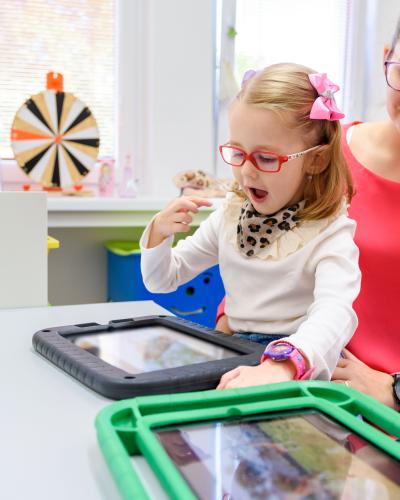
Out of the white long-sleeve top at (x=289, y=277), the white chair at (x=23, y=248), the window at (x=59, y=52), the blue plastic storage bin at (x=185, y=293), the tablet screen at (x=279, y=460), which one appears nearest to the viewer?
the tablet screen at (x=279, y=460)

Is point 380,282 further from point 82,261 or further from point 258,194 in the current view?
point 82,261

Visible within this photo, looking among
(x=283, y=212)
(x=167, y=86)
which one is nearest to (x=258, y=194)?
(x=283, y=212)

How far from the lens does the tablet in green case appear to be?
1.35ft

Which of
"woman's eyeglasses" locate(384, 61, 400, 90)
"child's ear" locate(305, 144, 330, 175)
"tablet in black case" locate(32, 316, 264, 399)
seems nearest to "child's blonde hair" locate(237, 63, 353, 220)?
"child's ear" locate(305, 144, 330, 175)

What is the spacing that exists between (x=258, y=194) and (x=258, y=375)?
0.34 m

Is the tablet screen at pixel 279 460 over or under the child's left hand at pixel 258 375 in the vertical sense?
over

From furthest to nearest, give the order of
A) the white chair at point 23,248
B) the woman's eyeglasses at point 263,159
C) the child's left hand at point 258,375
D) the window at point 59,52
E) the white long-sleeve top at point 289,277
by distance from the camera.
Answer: the window at point 59,52 → the white chair at point 23,248 → the woman's eyeglasses at point 263,159 → the white long-sleeve top at point 289,277 → the child's left hand at point 258,375

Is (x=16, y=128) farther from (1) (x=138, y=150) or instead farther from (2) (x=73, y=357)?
(2) (x=73, y=357)

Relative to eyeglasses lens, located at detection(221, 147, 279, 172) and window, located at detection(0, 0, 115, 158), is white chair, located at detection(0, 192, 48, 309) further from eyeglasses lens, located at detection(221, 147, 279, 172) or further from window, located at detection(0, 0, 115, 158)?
window, located at detection(0, 0, 115, 158)

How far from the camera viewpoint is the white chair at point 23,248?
1098 mm

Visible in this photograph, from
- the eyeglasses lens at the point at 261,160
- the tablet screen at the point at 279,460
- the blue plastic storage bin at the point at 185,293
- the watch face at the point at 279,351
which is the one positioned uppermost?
the eyeglasses lens at the point at 261,160

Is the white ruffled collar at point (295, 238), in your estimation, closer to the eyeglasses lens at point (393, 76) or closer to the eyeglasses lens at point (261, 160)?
the eyeglasses lens at point (261, 160)

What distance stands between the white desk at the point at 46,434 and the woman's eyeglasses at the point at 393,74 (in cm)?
65

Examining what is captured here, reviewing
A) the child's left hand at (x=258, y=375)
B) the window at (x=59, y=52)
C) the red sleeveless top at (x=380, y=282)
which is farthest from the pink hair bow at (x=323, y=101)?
the window at (x=59, y=52)
